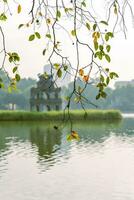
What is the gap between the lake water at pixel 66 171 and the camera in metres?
14.4

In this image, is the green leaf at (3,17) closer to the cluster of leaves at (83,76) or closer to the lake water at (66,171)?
the cluster of leaves at (83,76)

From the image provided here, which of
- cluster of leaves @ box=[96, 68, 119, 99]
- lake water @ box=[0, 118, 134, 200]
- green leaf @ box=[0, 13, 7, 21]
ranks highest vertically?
green leaf @ box=[0, 13, 7, 21]

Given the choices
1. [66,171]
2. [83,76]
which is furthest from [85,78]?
[66,171]

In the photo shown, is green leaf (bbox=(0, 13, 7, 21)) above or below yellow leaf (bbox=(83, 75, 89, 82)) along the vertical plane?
above

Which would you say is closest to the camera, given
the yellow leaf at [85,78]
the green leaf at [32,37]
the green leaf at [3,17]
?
the yellow leaf at [85,78]

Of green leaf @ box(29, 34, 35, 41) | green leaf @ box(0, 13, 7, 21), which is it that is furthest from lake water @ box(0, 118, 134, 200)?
green leaf @ box(29, 34, 35, 41)

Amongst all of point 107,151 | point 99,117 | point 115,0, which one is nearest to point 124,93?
point 99,117

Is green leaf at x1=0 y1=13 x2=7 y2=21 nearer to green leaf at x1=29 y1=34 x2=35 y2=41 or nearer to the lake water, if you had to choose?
green leaf at x1=29 y1=34 x2=35 y2=41

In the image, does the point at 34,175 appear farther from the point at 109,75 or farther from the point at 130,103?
the point at 130,103

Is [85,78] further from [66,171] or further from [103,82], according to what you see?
[66,171]

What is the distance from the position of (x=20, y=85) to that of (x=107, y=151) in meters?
106

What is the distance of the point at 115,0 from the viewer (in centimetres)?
429

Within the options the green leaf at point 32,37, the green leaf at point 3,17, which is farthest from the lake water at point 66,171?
the green leaf at point 32,37

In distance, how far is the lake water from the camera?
14367 millimetres
